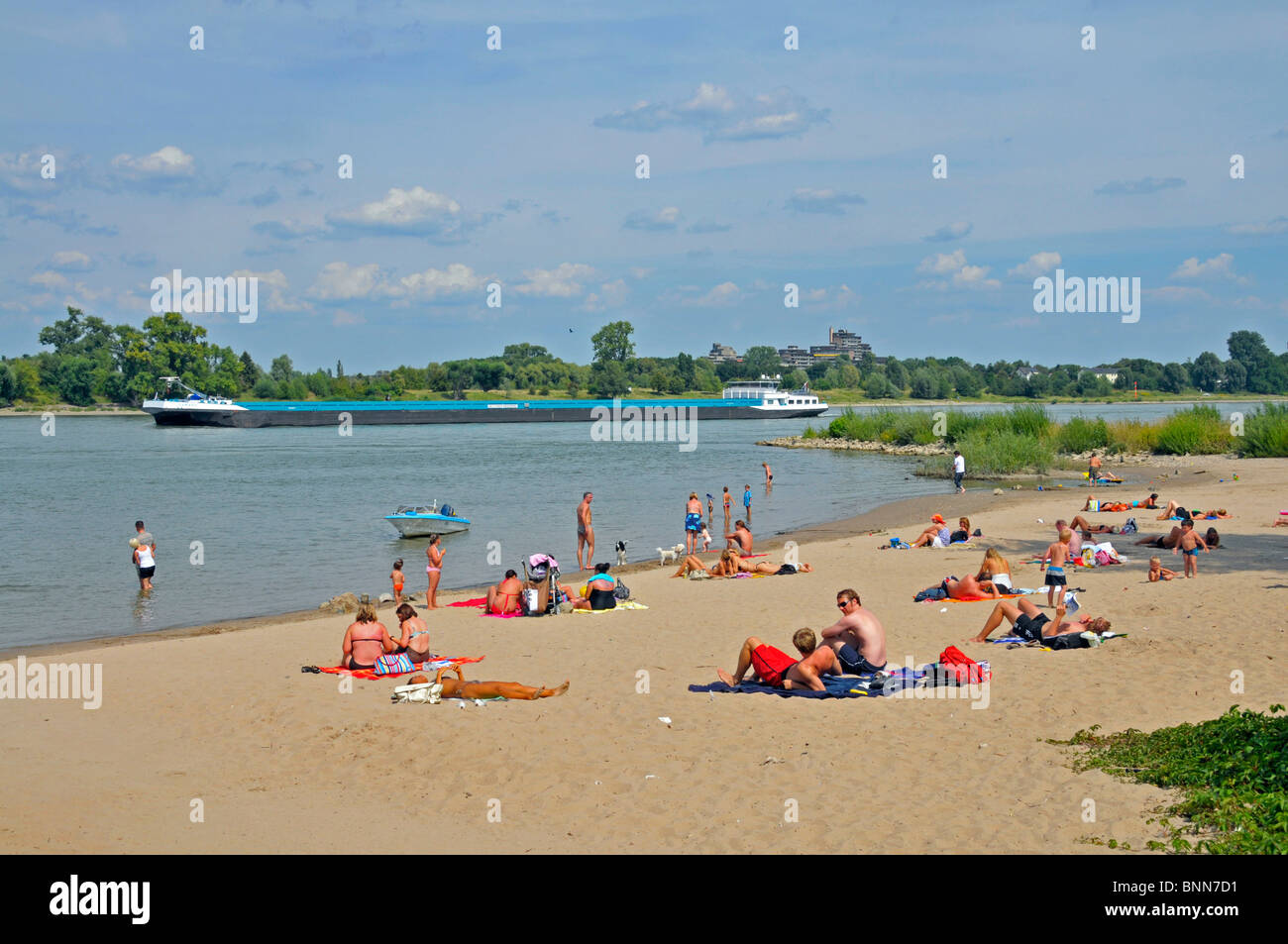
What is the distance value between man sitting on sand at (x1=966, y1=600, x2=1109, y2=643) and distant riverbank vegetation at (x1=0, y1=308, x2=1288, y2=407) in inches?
5891

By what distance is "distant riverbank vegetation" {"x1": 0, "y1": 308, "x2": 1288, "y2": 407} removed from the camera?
158 meters

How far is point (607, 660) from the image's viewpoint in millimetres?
11969

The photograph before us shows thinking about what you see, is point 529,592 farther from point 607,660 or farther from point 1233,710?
point 1233,710

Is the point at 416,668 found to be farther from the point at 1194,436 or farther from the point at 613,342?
the point at 613,342

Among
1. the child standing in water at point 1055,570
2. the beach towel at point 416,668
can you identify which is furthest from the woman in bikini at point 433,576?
the child standing in water at point 1055,570

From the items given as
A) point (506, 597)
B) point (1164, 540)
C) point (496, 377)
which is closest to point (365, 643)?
point (506, 597)

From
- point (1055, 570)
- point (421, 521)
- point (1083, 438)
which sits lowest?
point (421, 521)

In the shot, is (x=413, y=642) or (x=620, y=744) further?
(x=413, y=642)

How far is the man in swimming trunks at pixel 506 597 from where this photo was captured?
15.2 metres

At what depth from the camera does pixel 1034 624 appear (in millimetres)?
11805

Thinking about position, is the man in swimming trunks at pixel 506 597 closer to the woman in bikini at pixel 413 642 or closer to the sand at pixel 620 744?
the sand at pixel 620 744

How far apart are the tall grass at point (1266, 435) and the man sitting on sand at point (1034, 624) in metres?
33.3

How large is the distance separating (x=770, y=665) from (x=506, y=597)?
570 centimetres

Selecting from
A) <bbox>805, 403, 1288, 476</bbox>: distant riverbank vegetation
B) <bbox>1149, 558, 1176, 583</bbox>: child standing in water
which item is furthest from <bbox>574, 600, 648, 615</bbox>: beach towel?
<bbox>805, 403, 1288, 476</bbox>: distant riverbank vegetation
